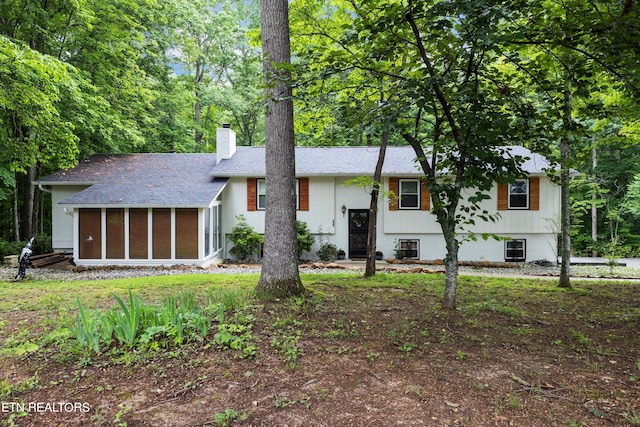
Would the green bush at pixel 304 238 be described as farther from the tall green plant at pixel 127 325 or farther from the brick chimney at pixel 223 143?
the tall green plant at pixel 127 325

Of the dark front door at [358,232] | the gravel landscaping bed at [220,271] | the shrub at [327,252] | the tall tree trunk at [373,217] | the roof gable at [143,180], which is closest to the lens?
the tall tree trunk at [373,217]

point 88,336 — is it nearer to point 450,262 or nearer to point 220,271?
point 450,262

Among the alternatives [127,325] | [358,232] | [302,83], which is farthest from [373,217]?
[127,325]

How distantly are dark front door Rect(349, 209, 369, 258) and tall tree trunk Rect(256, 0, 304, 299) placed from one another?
9111 millimetres

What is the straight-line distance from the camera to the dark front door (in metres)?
14.3

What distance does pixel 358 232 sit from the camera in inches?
564

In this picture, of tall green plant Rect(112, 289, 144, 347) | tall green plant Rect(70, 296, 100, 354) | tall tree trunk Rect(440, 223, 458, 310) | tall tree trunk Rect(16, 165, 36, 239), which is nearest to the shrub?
tall tree trunk Rect(440, 223, 458, 310)

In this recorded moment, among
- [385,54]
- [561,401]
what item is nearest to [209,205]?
[385,54]

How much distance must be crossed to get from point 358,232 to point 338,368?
1113 centimetres

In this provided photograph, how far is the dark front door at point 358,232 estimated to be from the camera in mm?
14297

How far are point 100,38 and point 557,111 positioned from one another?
16.0 m

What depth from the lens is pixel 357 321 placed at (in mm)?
4547
